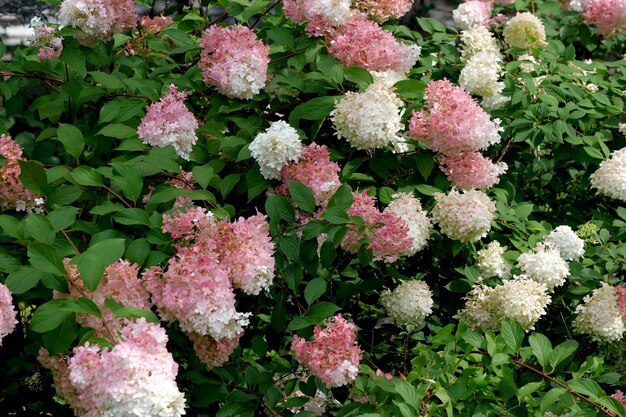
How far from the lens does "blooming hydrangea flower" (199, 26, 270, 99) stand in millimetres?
2764

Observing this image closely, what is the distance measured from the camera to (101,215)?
2.51m

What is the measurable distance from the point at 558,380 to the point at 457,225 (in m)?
0.60

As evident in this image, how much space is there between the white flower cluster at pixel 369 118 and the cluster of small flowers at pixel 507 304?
22.5 inches

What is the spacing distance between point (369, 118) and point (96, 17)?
0.94m

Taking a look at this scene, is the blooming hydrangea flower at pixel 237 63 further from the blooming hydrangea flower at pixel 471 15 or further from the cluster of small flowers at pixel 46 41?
the blooming hydrangea flower at pixel 471 15

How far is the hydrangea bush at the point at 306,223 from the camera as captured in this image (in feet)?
7.06

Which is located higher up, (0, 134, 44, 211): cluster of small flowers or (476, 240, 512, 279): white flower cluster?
(0, 134, 44, 211): cluster of small flowers

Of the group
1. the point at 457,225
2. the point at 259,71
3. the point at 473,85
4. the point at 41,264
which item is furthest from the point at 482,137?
the point at 41,264

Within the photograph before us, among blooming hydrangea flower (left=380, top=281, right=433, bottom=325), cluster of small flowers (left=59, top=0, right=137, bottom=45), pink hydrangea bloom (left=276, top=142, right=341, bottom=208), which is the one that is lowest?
blooming hydrangea flower (left=380, top=281, right=433, bottom=325)

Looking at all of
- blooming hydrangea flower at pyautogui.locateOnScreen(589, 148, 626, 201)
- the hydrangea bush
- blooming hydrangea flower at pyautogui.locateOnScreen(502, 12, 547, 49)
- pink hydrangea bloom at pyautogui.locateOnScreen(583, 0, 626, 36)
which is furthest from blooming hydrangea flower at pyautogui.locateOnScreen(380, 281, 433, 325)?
pink hydrangea bloom at pyautogui.locateOnScreen(583, 0, 626, 36)

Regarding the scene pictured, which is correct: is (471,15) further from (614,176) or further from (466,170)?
(466,170)

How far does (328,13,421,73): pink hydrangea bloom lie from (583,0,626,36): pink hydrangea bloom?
1536mm

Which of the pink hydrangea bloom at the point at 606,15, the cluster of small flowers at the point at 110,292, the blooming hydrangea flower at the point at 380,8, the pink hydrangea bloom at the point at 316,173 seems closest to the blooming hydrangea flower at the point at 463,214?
the pink hydrangea bloom at the point at 316,173

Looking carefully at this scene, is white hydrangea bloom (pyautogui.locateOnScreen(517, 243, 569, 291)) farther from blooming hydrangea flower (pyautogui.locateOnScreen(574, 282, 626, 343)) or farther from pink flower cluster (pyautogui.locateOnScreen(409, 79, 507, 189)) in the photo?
pink flower cluster (pyautogui.locateOnScreen(409, 79, 507, 189))
